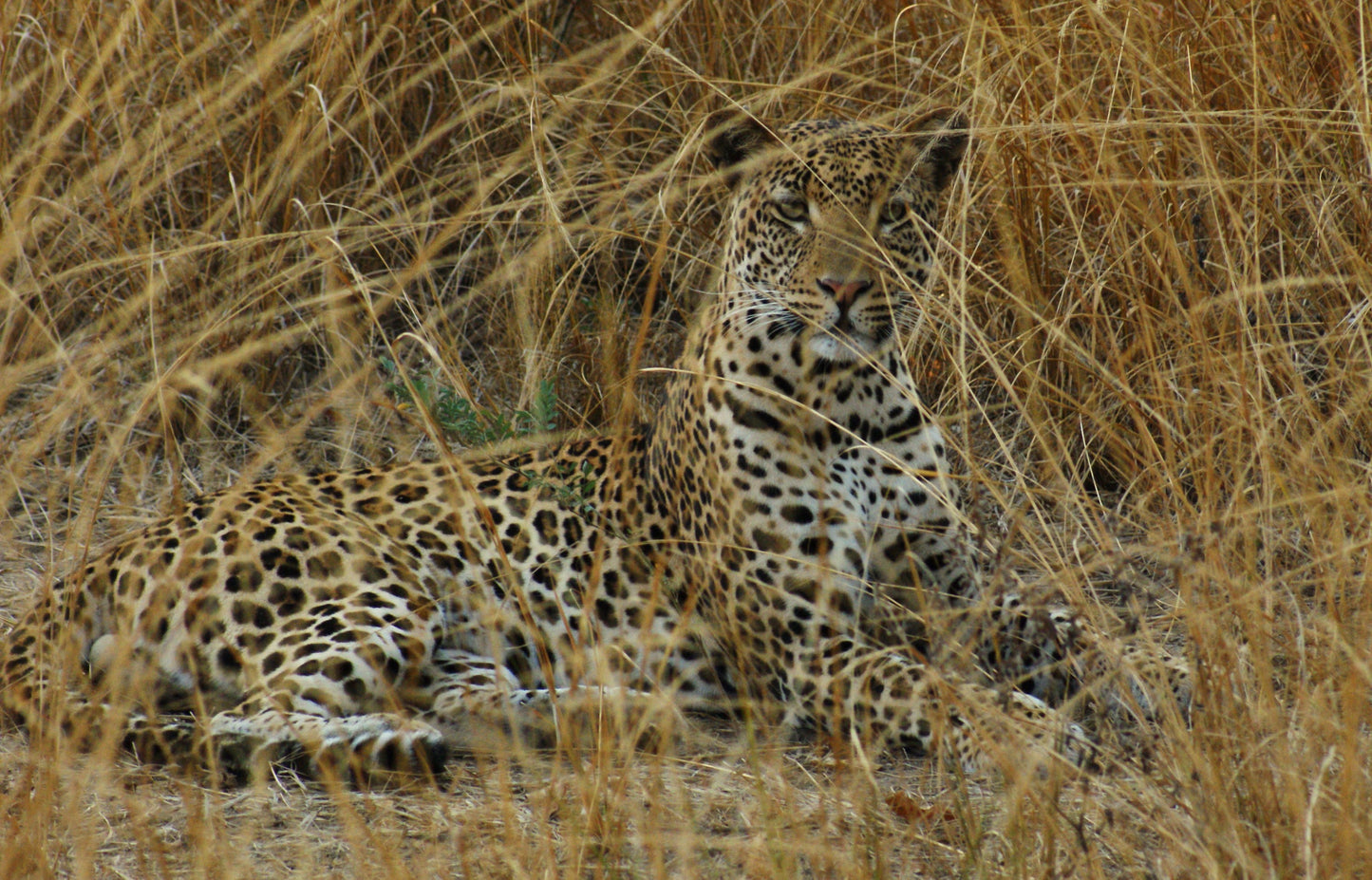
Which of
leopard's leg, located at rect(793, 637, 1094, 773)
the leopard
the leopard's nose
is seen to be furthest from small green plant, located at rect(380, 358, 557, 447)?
leopard's leg, located at rect(793, 637, 1094, 773)

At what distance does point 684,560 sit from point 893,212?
1.13 m

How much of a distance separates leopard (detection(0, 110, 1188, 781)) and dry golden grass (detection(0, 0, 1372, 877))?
0.20m

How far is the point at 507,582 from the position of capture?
4465 millimetres

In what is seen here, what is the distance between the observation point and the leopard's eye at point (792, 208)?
4199 mm

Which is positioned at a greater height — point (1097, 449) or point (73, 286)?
point (73, 286)

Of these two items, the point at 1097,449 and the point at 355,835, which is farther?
the point at 1097,449

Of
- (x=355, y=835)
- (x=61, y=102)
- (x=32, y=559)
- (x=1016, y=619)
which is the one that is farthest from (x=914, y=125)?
(x=61, y=102)

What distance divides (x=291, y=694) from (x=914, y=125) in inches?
89.5

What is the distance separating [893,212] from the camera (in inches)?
167

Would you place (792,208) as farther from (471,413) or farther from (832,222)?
(471,413)

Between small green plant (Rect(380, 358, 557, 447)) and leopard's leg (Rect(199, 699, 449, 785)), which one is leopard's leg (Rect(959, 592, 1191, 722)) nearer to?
small green plant (Rect(380, 358, 557, 447))

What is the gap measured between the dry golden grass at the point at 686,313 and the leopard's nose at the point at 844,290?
29 centimetres

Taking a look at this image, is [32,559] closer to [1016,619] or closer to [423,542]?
[423,542]

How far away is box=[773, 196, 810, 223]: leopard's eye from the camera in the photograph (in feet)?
13.8
